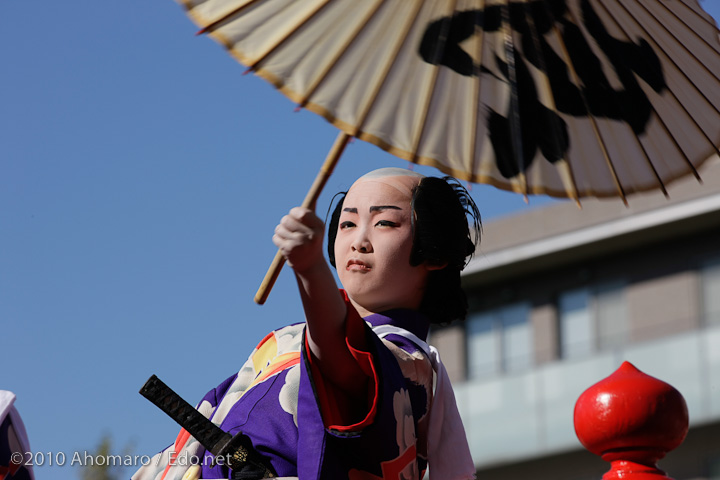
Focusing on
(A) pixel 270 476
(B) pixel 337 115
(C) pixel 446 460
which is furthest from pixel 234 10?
(C) pixel 446 460

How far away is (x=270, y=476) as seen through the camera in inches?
104

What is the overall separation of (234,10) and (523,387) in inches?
560

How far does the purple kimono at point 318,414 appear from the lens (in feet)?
8.32

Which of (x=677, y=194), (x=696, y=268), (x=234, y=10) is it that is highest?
(x=234, y=10)

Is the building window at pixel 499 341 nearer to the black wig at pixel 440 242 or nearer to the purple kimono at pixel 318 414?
the black wig at pixel 440 242

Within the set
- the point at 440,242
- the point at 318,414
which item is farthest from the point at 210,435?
the point at 440,242

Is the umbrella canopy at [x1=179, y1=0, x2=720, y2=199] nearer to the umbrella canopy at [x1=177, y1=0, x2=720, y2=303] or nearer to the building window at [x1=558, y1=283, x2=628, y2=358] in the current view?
the umbrella canopy at [x1=177, y1=0, x2=720, y2=303]

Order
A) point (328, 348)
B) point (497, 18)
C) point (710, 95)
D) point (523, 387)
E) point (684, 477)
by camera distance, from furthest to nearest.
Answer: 1. point (523, 387)
2. point (684, 477)
3. point (710, 95)
4. point (497, 18)
5. point (328, 348)

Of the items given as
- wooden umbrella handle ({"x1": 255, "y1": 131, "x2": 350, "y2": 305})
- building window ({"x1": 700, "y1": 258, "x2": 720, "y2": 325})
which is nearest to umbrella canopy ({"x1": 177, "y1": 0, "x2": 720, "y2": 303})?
wooden umbrella handle ({"x1": 255, "y1": 131, "x2": 350, "y2": 305})

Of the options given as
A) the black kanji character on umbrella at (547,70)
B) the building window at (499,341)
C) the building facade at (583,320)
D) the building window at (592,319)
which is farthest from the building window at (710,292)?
the black kanji character on umbrella at (547,70)

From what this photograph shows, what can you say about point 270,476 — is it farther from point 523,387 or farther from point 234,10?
point 523,387

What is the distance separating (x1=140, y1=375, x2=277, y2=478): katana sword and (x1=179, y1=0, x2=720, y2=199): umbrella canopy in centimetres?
76

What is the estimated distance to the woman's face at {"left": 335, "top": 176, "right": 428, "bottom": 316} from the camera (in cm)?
311

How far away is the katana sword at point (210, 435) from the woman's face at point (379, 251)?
1.92 ft
